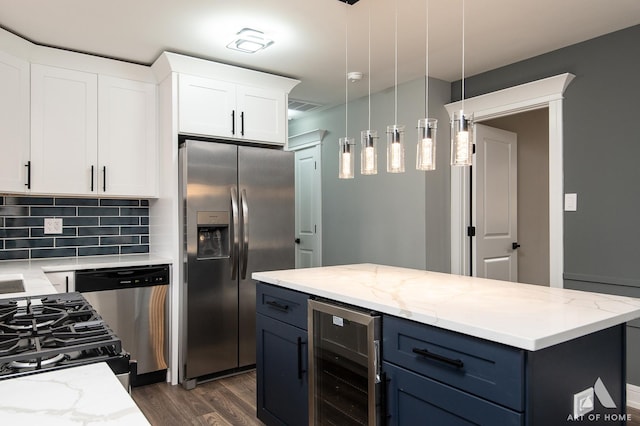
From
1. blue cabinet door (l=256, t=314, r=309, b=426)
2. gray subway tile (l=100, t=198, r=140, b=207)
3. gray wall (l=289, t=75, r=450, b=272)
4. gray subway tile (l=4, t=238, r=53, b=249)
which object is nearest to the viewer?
blue cabinet door (l=256, t=314, r=309, b=426)

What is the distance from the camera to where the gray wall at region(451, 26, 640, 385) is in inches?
115

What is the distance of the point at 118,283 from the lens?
10.2 ft

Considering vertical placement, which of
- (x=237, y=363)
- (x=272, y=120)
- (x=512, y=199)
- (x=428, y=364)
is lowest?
(x=237, y=363)

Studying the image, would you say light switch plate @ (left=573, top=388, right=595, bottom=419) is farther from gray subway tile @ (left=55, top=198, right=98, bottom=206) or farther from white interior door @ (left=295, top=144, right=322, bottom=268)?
white interior door @ (left=295, top=144, right=322, bottom=268)

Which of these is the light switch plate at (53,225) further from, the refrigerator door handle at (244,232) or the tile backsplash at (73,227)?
the refrigerator door handle at (244,232)

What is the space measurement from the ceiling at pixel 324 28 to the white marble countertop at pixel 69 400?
2.17 meters

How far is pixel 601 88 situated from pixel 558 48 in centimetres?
45

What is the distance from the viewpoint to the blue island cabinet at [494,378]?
1.30 m

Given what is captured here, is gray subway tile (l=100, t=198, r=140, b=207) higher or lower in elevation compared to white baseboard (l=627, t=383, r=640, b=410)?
higher

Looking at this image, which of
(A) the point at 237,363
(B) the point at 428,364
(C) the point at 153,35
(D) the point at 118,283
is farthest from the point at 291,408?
(C) the point at 153,35

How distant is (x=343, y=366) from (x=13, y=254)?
109 inches

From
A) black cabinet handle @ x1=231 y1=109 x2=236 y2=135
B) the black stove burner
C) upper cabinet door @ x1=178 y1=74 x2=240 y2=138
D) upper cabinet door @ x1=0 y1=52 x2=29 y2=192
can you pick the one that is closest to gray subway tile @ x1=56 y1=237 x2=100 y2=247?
upper cabinet door @ x1=0 y1=52 x2=29 y2=192

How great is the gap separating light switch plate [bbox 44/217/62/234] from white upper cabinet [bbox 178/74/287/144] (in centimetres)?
122

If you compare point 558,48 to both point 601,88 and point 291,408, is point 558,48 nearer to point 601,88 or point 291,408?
point 601,88
